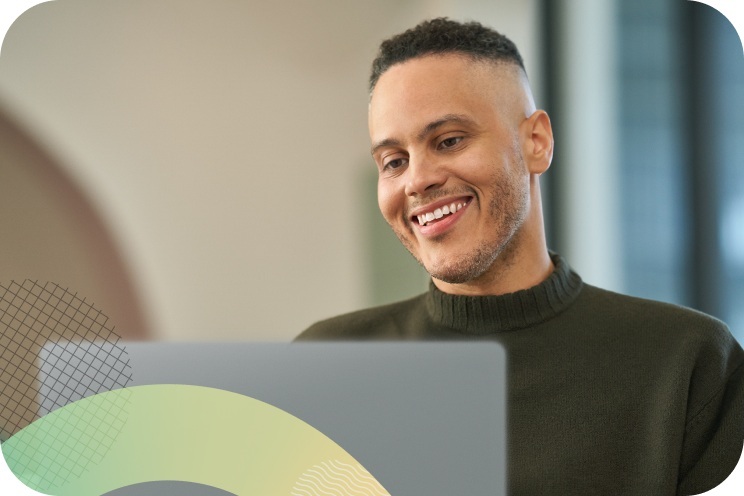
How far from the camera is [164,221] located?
3.79 ft

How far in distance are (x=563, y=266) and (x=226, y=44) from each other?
1.78ft

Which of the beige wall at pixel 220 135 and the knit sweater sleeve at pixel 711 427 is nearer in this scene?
the knit sweater sleeve at pixel 711 427

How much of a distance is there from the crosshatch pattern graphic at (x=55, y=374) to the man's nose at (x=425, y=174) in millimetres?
436

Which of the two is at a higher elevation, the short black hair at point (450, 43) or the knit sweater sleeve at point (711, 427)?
the short black hair at point (450, 43)

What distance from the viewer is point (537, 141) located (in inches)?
42.3

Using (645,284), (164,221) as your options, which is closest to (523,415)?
(645,284)

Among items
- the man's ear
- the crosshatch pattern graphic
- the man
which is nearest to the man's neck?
the man

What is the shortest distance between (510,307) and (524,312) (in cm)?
2

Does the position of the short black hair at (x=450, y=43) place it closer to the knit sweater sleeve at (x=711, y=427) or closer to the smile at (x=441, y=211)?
the smile at (x=441, y=211)

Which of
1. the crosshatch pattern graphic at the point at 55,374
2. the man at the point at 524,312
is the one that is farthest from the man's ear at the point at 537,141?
the crosshatch pattern graphic at the point at 55,374

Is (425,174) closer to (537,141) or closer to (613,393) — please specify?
(537,141)
